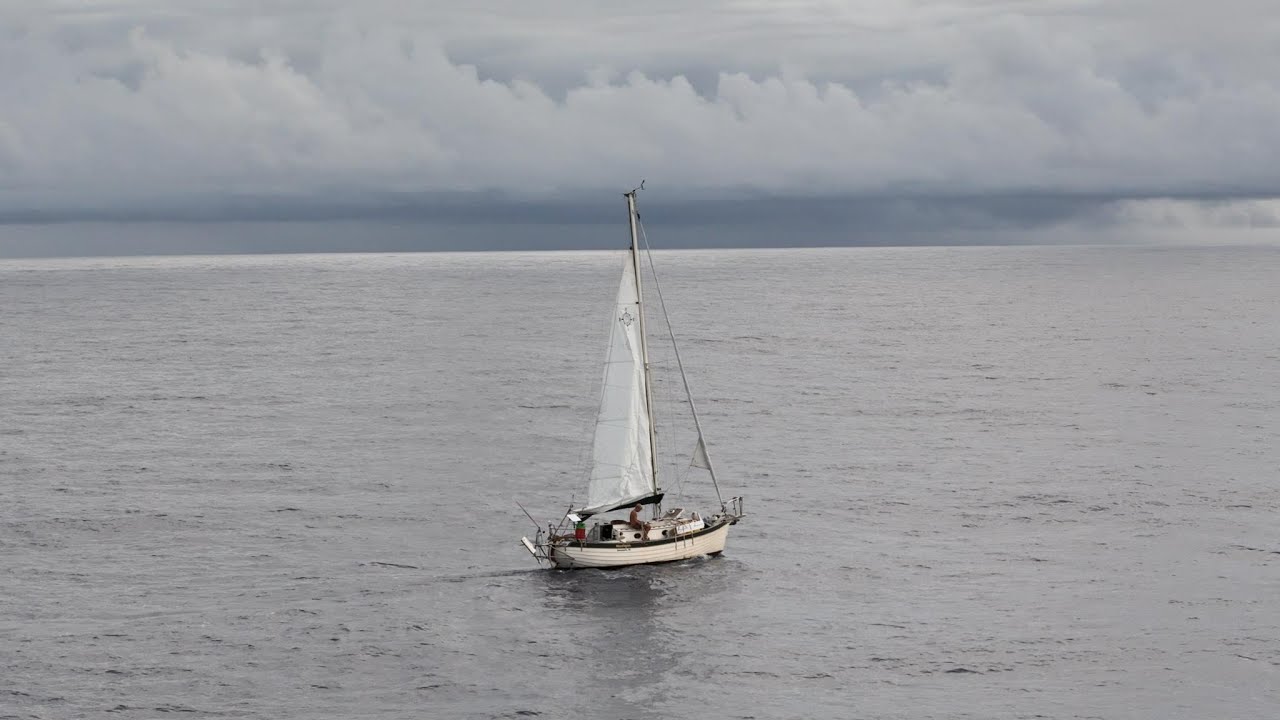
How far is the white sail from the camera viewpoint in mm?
69812

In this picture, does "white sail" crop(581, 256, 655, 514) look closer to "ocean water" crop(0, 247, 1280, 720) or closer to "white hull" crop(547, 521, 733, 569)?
"white hull" crop(547, 521, 733, 569)

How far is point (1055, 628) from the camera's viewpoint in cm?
6059

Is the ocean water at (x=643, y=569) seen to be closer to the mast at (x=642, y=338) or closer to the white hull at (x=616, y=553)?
the white hull at (x=616, y=553)

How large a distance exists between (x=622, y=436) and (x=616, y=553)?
6.32 m

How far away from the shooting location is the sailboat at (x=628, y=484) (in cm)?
6881

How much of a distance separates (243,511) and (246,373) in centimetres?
7931

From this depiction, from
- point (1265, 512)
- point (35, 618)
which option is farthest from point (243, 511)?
point (1265, 512)

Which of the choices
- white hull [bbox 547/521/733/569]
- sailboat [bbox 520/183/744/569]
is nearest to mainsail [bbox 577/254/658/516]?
sailboat [bbox 520/183/744/569]

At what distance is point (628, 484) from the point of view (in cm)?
7069

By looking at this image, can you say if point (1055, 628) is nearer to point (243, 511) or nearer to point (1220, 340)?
point (243, 511)

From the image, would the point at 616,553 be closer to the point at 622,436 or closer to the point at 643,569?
the point at 643,569

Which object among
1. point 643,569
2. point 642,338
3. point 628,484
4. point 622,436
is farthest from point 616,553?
point 642,338

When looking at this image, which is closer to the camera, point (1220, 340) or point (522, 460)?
point (522, 460)

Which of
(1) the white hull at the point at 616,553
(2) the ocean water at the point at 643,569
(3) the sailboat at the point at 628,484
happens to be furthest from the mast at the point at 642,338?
(2) the ocean water at the point at 643,569
